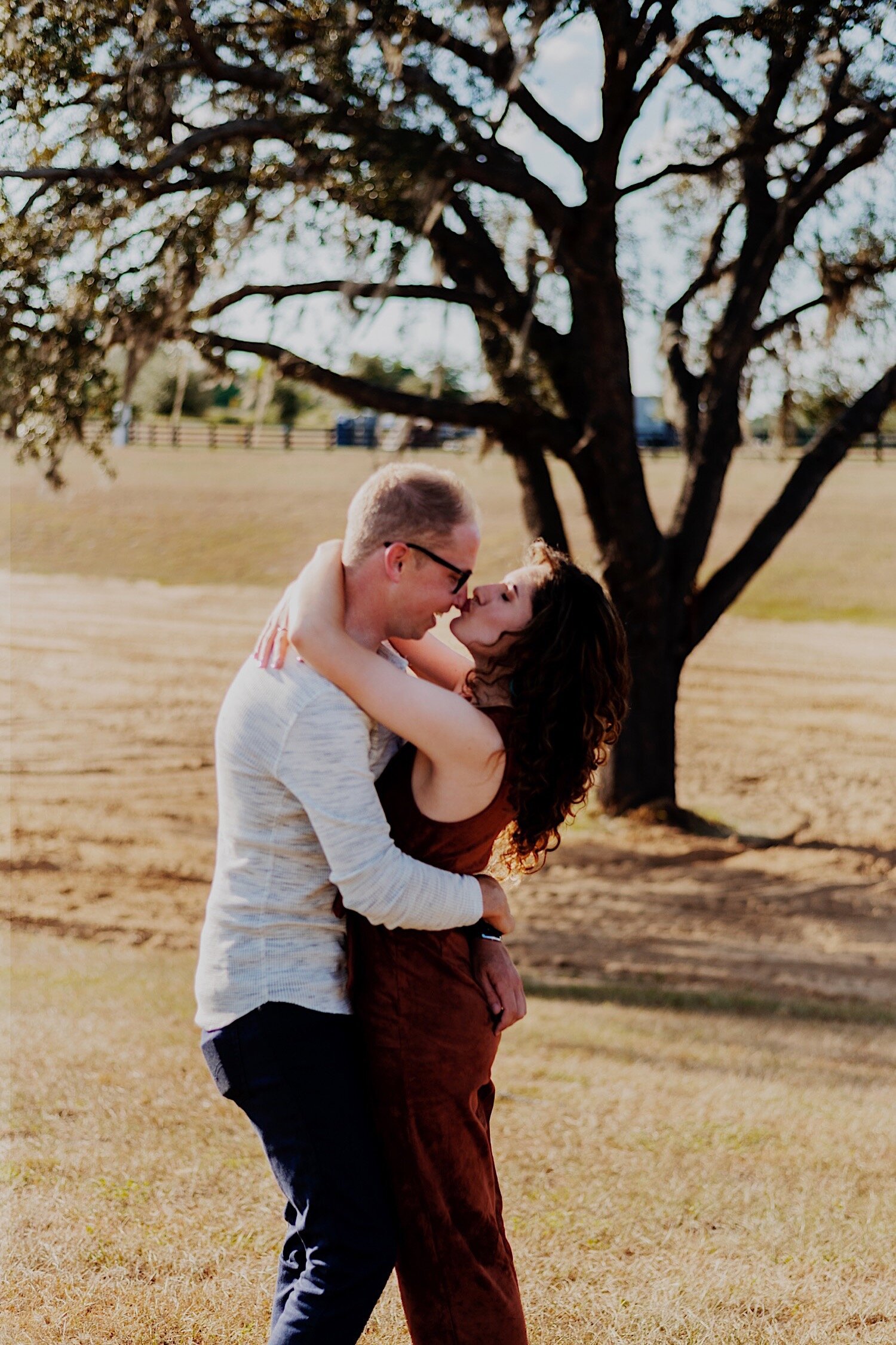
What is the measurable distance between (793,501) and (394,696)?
10.3 meters

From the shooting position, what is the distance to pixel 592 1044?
6.21 m

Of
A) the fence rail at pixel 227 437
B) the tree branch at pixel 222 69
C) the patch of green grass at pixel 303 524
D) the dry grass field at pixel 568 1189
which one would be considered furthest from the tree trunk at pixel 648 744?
the fence rail at pixel 227 437

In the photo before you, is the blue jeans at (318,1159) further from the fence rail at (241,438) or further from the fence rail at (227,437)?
the fence rail at (227,437)

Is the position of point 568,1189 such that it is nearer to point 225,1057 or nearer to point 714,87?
point 225,1057

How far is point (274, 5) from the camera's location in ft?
31.9

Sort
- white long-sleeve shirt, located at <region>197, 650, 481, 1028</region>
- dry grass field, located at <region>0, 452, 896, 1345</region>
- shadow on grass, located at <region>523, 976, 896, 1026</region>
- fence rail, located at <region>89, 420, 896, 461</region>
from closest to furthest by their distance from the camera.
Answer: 1. white long-sleeve shirt, located at <region>197, 650, 481, 1028</region>
2. dry grass field, located at <region>0, 452, 896, 1345</region>
3. shadow on grass, located at <region>523, 976, 896, 1026</region>
4. fence rail, located at <region>89, 420, 896, 461</region>

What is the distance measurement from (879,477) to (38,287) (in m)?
35.5

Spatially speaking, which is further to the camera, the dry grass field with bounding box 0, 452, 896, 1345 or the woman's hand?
the dry grass field with bounding box 0, 452, 896, 1345

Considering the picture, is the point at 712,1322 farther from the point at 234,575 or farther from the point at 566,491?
the point at 566,491

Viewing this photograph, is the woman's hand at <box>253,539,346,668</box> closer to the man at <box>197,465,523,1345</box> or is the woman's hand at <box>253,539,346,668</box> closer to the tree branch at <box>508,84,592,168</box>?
the man at <box>197,465,523,1345</box>

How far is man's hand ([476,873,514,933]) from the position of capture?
8.06 feet

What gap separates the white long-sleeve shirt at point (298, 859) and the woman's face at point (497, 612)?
0.26 metres

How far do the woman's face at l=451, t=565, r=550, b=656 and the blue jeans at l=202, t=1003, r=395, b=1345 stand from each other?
0.73 metres

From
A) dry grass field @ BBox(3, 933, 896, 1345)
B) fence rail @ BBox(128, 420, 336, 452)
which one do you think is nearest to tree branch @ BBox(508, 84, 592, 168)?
dry grass field @ BBox(3, 933, 896, 1345)
